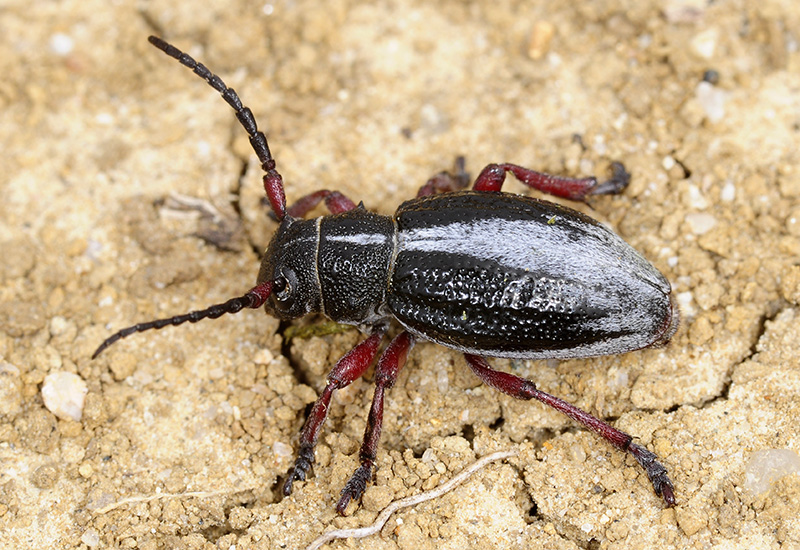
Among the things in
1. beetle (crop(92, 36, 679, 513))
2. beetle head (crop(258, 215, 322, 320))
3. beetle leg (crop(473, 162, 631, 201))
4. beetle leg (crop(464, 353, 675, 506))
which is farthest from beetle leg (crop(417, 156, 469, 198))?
beetle leg (crop(464, 353, 675, 506))

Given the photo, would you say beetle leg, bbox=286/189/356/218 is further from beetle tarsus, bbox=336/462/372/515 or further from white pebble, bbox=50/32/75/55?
white pebble, bbox=50/32/75/55

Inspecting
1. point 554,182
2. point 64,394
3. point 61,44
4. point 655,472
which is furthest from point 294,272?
point 61,44

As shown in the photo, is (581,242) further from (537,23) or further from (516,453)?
(537,23)

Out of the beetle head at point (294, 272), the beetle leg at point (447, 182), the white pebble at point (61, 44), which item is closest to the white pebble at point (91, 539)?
the beetle head at point (294, 272)

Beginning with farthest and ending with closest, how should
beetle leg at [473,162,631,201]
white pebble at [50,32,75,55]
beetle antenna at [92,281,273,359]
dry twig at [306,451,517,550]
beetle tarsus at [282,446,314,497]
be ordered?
white pebble at [50,32,75,55] < beetle leg at [473,162,631,201] < beetle tarsus at [282,446,314,497] < dry twig at [306,451,517,550] < beetle antenna at [92,281,273,359]

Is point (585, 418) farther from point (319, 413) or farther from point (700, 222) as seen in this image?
point (700, 222)

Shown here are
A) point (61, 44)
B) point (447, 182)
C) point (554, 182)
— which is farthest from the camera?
point (61, 44)
